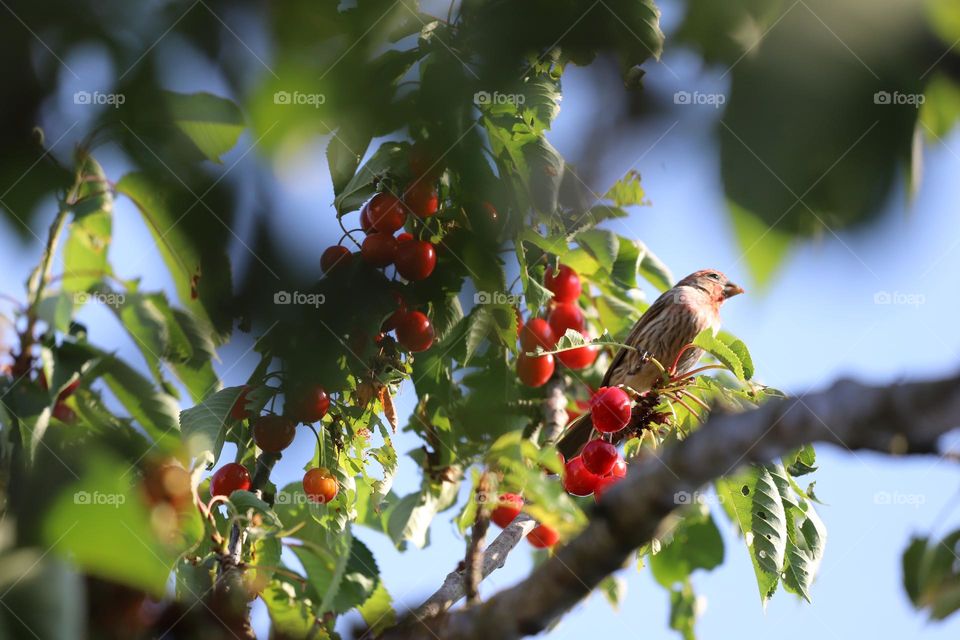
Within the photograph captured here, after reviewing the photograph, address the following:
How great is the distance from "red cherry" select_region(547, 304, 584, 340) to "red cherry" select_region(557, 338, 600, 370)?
11 cm

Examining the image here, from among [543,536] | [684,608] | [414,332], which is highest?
[414,332]

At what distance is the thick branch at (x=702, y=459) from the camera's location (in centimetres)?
98

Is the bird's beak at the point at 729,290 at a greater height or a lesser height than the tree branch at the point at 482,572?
greater

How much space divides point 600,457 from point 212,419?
4.74 feet

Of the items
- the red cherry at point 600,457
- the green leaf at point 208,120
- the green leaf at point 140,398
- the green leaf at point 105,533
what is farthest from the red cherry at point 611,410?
the green leaf at point 105,533

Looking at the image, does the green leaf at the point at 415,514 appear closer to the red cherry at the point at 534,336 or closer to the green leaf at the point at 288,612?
the green leaf at the point at 288,612

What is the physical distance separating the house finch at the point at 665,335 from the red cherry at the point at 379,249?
1.35 meters

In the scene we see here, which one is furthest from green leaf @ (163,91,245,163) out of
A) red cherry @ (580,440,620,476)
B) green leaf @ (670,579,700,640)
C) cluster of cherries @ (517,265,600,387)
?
green leaf @ (670,579,700,640)

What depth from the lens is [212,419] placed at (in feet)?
8.91

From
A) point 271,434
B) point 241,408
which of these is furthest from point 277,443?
point 241,408

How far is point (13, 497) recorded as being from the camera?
959 mm

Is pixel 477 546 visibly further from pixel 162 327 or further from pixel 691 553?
pixel 691 553

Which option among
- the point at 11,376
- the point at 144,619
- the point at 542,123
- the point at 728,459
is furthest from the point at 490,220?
the point at 11,376

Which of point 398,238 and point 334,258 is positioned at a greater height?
point 398,238
